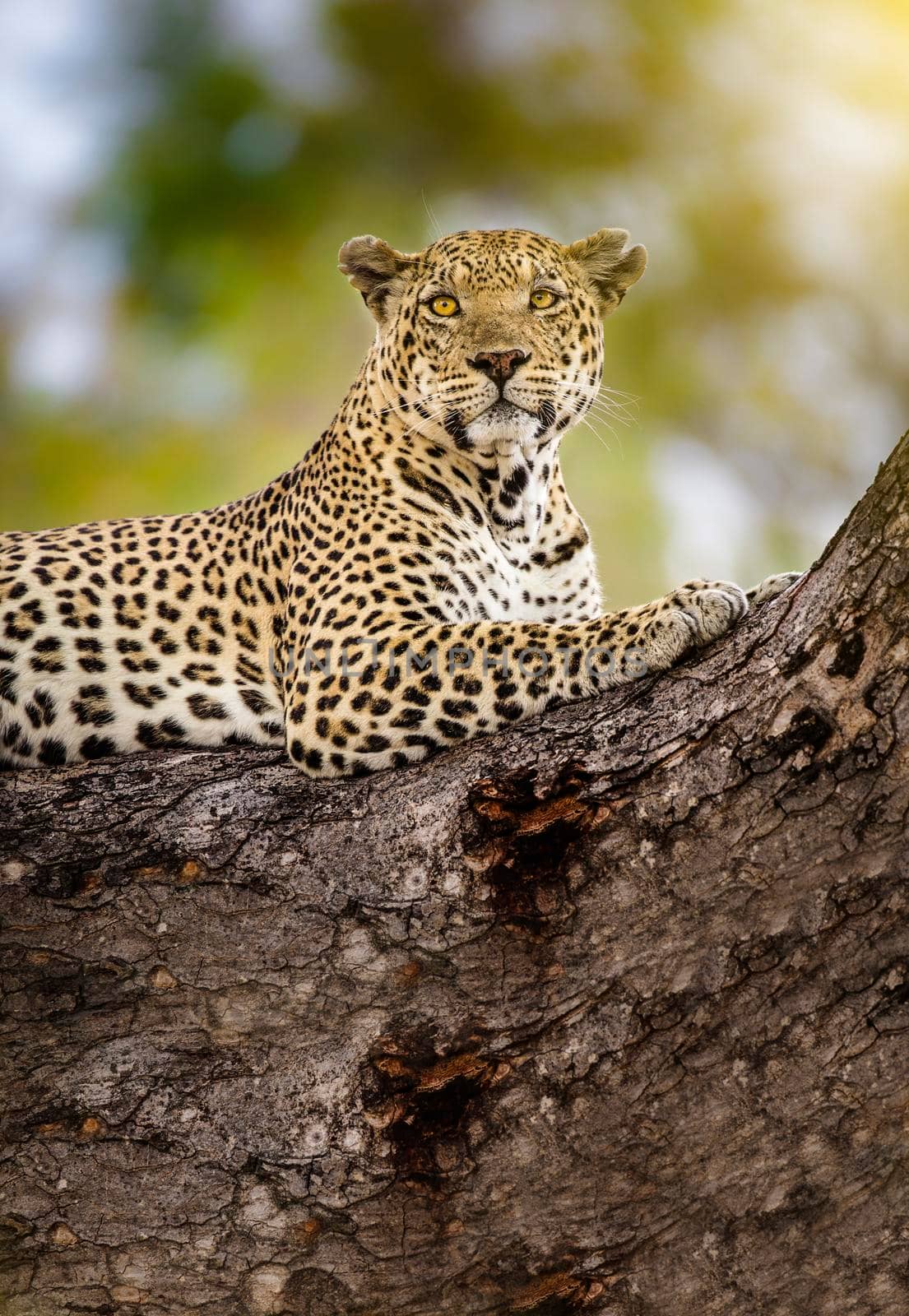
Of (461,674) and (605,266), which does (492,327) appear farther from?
(461,674)

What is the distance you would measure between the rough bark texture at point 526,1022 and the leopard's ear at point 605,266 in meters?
2.87

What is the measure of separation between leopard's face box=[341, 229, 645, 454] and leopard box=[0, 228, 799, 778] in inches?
0.4

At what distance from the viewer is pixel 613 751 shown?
12.7ft

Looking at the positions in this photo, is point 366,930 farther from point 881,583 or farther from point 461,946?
point 881,583

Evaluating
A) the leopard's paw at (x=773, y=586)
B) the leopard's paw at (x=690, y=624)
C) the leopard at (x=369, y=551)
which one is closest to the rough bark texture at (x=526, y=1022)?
the leopard's paw at (x=690, y=624)

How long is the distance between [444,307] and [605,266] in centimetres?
89

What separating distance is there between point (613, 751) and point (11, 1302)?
240 cm

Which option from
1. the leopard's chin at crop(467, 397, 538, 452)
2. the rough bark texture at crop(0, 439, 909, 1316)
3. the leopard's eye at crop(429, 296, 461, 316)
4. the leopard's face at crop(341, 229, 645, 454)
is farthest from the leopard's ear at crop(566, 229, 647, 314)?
the rough bark texture at crop(0, 439, 909, 1316)

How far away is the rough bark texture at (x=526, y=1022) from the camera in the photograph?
3.48 m

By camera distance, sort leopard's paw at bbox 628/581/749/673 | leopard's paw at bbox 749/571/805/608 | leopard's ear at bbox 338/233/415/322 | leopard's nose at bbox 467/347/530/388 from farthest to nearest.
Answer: leopard's ear at bbox 338/233/415/322, leopard's nose at bbox 467/347/530/388, leopard's paw at bbox 749/571/805/608, leopard's paw at bbox 628/581/749/673

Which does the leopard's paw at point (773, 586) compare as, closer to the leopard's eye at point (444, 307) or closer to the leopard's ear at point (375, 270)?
the leopard's eye at point (444, 307)

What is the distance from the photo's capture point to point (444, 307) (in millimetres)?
6258

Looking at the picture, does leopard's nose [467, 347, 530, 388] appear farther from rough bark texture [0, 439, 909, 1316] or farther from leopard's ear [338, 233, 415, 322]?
rough bark texture [0, 439, 909, 1316]

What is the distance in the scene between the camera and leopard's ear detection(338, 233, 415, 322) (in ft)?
21.0
